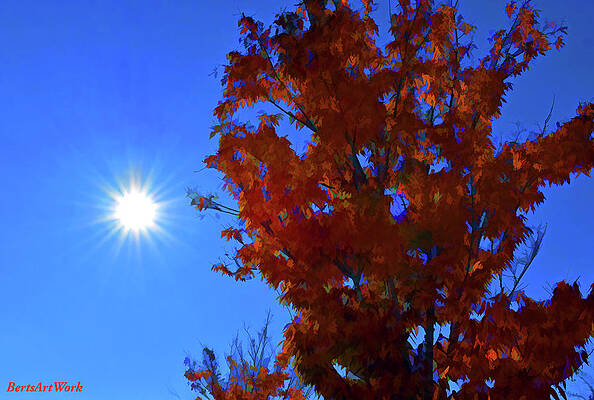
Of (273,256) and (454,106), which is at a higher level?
Answer: (454,106)

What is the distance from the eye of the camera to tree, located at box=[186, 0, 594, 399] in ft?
18.7

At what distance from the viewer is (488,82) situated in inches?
290

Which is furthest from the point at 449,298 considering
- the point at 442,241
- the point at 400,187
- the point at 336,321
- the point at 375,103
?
the point at 375,103

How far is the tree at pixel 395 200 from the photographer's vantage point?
18.7ft

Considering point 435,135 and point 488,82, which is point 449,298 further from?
point 488,82

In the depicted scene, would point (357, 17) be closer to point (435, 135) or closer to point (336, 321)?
point (435, 135)

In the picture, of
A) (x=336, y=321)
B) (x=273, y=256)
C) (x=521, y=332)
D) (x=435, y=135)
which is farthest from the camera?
(x=435, y=135)

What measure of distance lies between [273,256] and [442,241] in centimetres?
229

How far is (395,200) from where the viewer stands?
694 cm

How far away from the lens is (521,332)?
5.37 m

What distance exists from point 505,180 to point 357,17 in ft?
11.1

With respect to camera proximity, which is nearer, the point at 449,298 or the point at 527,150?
the point at 449,298

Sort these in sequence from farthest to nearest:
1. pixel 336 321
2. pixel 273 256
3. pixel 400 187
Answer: pixel 400 187
pixel 273 256
pixel 336 321

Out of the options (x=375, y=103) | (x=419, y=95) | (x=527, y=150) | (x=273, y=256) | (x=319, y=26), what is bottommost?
(x=273, y=256)
